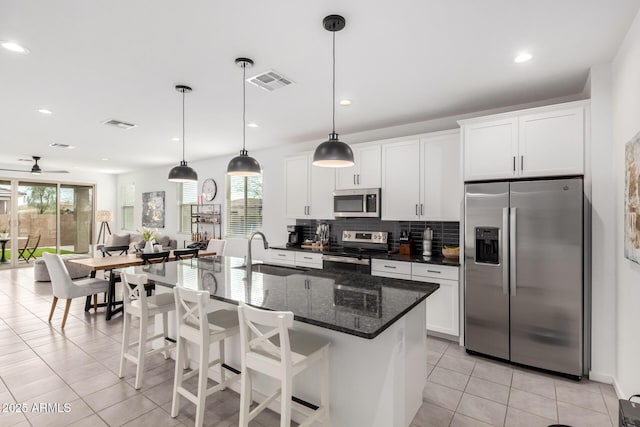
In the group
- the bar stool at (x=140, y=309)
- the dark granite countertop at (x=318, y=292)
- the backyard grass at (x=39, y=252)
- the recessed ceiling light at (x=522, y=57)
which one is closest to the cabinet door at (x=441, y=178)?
the recessed ceiling light at (x=522, y=57)

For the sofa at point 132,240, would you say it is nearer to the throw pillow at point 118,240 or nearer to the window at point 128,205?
the throw pillow at point 118,240

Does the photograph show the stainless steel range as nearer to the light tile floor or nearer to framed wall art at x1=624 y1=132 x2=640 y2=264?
the light tile floor

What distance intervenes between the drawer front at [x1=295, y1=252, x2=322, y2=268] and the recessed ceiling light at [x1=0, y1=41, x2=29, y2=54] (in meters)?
3.59

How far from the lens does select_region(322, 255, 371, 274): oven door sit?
416cm

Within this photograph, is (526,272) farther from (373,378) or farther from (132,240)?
(132,240)

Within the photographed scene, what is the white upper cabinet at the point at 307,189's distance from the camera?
4.95 m

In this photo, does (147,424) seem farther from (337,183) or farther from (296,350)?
(337,183)

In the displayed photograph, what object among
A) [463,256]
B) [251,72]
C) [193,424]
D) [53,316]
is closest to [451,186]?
[463,256]

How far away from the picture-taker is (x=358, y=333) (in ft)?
4.99

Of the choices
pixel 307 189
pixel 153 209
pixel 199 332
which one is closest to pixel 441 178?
pixel 307 189

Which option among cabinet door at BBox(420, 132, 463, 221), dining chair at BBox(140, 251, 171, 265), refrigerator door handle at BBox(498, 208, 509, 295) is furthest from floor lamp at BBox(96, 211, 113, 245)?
refrigerator door handle at BBox(498, 208, 509, 295)

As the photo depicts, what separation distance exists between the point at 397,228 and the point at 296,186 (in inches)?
69.2

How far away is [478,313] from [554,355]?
26.5 inches

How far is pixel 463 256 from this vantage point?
11.6 feet
